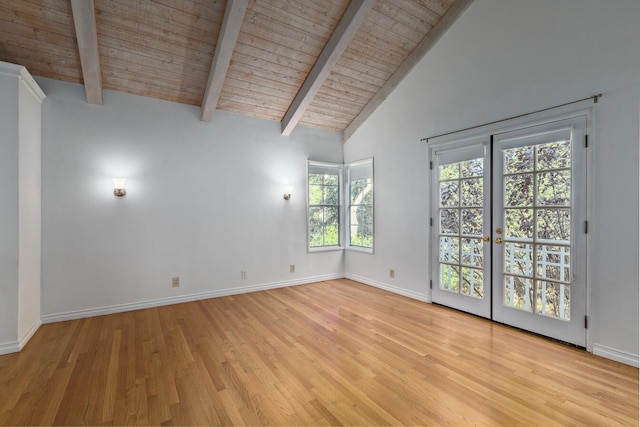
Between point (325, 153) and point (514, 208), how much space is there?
3.14 m

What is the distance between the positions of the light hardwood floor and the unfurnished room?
2 centimetres

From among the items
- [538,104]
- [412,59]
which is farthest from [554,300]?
[412,59]

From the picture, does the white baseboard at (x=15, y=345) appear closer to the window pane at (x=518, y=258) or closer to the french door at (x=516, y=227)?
the french door at (x=516, y=227)

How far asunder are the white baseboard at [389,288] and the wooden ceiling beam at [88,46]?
446 cm

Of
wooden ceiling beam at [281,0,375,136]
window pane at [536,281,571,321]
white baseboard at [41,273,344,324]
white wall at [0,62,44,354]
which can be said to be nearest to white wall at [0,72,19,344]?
white wall at [0,62,44,354]

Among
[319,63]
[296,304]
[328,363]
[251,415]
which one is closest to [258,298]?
[296,304]

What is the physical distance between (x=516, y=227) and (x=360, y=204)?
2559 millimetres

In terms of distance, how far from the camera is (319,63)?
12.7 ft

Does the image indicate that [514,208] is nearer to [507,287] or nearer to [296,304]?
[507,287]

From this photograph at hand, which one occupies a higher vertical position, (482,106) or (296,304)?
(482,106)

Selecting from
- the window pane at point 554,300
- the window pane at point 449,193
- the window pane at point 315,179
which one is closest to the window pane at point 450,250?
the window pane at point 449,193

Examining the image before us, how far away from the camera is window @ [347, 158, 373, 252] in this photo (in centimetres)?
511

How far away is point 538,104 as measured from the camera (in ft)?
9.75

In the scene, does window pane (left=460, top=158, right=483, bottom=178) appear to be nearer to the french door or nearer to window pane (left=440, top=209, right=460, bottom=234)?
the french door
